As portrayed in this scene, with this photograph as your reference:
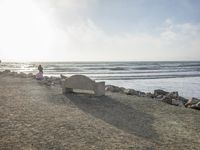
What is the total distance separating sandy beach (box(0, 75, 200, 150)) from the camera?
7.93m

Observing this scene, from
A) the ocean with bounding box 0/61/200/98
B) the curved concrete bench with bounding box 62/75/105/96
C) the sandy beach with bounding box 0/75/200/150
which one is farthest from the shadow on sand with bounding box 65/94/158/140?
the ocean with bounding box 0/61/200/98

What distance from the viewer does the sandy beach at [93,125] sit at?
7934 mm

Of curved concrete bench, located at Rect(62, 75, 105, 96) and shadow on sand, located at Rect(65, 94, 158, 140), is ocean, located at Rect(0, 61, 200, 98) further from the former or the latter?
shadow on sand, located at Rect(65, 94, 158, 140)

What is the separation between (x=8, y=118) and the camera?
34.1ft

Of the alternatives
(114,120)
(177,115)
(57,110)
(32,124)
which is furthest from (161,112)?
(32,124)

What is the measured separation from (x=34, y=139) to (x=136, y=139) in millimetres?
2901

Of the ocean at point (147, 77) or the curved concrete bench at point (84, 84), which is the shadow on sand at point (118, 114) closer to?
the curved concrete bench at point (84, 84)

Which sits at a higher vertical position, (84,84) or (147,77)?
(84,84)

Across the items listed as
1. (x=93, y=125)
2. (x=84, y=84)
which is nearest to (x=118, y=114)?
(x=93, y=125)

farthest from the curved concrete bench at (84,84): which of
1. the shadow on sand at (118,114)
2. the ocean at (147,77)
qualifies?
the ocean at (147,77)

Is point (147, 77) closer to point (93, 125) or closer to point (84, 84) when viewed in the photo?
point (84, 84)

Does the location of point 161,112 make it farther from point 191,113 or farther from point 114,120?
point 114,120

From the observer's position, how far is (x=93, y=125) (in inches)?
393

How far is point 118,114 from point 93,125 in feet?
8.22
